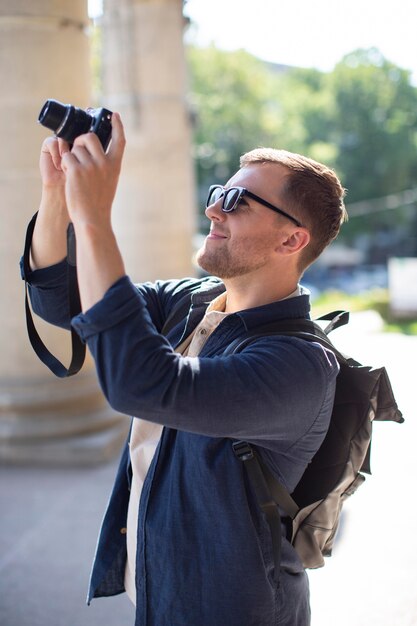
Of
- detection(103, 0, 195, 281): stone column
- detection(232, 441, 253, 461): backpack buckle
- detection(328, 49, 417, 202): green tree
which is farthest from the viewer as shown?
detection(328, 49, 417, 202): green tree

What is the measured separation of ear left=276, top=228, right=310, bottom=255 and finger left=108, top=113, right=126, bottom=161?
1.86 ft

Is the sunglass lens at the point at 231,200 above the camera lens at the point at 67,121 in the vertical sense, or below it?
below

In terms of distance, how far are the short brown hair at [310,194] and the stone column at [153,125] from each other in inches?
261

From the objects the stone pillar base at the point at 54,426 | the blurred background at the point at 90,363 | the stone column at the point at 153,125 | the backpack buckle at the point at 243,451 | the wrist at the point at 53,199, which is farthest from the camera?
the stone column at the point at 153,125

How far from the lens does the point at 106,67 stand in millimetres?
8672

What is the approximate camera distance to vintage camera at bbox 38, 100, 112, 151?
4.72ft

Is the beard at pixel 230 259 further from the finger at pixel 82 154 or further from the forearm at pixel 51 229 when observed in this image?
the finger at pixel 82 154

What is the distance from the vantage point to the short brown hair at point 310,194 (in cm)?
180

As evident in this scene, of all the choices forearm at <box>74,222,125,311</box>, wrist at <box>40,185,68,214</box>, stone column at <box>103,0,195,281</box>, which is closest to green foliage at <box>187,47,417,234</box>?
stone column at <box>103,0,195,281</box>

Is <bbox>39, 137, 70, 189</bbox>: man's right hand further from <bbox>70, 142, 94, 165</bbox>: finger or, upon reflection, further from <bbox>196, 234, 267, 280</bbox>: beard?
<bbox>196, 234, 267, 280</bbox>: beard

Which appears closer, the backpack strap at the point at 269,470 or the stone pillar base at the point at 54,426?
the backpack strap at the point at 269,470

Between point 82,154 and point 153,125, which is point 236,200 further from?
point 153,125

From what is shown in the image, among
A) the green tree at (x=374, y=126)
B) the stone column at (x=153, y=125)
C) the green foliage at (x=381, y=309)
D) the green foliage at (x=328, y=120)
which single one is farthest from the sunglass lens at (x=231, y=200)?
the green tree at (x=374, y=126)

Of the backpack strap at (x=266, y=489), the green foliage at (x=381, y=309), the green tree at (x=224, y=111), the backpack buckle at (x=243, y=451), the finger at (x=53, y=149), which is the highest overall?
the green tree at (x=224, y=111)
